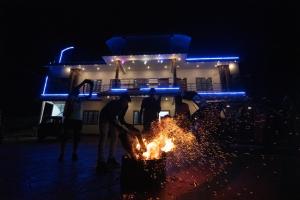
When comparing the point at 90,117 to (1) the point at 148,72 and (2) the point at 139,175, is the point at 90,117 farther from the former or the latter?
(2) the point at 139,175

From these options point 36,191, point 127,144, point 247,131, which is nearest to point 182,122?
point 127,144

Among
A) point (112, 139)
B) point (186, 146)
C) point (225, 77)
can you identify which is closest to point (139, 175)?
point (112, 139)

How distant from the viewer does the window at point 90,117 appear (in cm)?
2223

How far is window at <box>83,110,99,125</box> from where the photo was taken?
72.9ft

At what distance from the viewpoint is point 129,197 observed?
2.81m

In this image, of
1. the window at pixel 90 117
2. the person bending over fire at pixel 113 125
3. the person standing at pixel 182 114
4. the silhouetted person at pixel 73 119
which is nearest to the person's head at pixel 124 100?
the person bending over fire at pixel 113 125

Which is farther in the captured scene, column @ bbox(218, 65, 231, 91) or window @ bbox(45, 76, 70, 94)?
window @ bbox(45, 76, 70, 94)

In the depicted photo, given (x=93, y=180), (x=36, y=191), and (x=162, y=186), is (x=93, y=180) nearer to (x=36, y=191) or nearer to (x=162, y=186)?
(x=36, y=191)

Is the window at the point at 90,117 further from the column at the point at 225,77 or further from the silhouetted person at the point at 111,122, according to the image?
the silhouetted person at the point at 111,122

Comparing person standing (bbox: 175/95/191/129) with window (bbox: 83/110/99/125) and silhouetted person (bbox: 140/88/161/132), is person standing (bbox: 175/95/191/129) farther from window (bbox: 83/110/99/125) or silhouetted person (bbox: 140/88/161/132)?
window (bbox: 83/110/99/125)

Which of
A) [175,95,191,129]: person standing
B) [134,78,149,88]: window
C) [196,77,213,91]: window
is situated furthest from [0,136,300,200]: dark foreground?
[196,77,213,91]: window

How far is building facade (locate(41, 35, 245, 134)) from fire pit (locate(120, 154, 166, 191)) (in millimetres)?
16322

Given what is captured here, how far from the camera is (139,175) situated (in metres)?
3.20

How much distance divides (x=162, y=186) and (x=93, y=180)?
1274 millimetres
